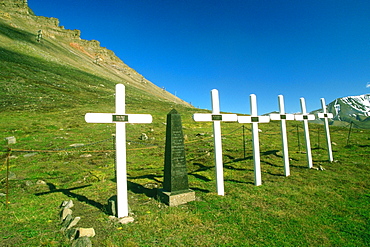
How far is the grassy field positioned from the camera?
12.7ft

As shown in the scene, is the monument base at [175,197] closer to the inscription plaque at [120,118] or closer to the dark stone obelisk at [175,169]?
the dark stone obelisk at [175,169]

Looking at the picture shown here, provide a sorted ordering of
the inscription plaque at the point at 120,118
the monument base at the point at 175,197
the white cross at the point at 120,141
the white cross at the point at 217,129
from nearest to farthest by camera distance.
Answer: the white cross at the point at 120,141 → the inscription plaque at the point at 120,118 → the monument base at the point at 175,197 → the white cross at the point at 217,129

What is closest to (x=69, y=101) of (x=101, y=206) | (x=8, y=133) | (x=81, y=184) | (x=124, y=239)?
(x=8, y=133)

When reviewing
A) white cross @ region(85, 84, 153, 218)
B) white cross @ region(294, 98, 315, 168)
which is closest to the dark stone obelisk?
white cross @ region(85, 84, 153, 218)

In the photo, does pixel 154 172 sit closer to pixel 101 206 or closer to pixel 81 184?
pixel 81 184

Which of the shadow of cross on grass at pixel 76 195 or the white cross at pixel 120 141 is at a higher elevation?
the white cross at pixel 120 141

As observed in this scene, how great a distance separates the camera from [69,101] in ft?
92.8

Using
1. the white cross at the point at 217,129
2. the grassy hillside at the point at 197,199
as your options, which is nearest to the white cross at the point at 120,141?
the grassy hillside at the point at 197,199

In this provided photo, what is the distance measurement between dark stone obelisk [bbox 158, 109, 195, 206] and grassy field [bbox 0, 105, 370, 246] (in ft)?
1.01

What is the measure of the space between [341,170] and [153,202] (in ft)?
26.4

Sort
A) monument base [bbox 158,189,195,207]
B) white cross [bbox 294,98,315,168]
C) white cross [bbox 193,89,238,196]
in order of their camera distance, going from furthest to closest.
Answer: white cross [bbox 294,98,315,168] → white cross [bbox 193,89,238,196] → monument base [bbox 158,189,195,207]

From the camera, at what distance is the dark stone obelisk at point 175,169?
18.5 ft

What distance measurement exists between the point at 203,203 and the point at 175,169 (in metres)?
1.20

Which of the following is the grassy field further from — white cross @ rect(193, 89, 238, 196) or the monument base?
white cross @ rect(193, 89, 238, 196)
